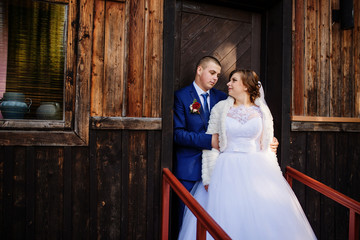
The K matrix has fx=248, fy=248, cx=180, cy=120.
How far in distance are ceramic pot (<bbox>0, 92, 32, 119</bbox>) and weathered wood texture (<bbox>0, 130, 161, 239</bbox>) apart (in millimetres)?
294

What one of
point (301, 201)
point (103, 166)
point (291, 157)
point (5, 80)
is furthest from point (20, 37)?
point (301, 201)

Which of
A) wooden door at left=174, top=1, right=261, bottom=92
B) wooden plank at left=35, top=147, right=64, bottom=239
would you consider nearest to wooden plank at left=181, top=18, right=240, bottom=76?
wooden door at left=174, top=1, right=261, bottom=92

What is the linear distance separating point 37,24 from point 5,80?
57 centimetres

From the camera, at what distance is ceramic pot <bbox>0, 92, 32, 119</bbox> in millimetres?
2113

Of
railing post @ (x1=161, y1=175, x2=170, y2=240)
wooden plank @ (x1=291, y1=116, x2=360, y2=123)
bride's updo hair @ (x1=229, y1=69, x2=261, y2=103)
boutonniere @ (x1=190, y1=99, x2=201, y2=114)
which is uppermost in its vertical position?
→ bride's updo hair @ (x1=229, y1=69, x2=261, y2=103)

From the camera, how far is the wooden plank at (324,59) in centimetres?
304

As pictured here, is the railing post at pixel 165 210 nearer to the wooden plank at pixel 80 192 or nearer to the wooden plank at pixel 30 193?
the wooden plank at pixel 80 192

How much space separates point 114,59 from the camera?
2309mm

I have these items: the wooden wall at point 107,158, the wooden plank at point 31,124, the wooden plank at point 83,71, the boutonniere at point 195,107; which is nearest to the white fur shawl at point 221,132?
the boutonniere at point 195,107

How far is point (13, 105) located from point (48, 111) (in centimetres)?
27

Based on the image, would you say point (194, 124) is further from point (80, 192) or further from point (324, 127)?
point (324, 127)

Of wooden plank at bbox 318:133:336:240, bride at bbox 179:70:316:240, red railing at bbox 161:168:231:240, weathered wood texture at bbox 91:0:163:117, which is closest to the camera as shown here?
red railing at bbox 161:168:231:240

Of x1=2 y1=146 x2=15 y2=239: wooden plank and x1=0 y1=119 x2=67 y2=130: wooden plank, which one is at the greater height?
x1=0 y1=119 x2=67 y2=130: wooden plank

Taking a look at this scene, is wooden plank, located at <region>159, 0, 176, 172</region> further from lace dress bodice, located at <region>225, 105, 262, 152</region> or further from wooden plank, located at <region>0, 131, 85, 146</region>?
wooden plank, located at <region>0, 131, 85, 146</region>
